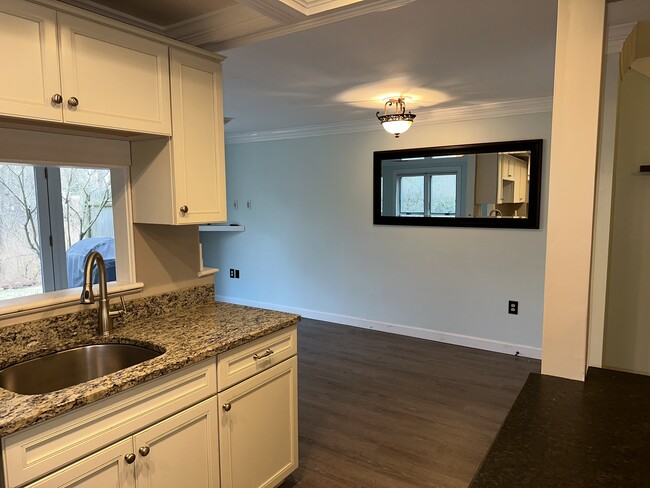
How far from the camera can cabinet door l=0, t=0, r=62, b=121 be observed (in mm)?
1436

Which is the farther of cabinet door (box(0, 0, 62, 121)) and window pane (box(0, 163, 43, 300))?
window pane (box(0, 163, 43, 300))

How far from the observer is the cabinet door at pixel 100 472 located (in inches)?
50.7

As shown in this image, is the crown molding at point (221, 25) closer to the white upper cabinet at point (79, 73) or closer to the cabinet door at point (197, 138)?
the cabinet door at point (197, 138)

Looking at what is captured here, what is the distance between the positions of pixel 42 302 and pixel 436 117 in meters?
3.70

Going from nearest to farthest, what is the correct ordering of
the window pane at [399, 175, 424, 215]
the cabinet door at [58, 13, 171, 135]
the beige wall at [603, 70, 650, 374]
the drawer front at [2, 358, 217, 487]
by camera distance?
the drawer front at [2, 358, 217, 487], the cabinet door at [58, 13, 171, 135], the beige wall at [603, 70, 650, 374], the window pane at [399, 175, 424, 215]

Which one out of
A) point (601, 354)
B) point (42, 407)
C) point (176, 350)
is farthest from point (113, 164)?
point (601, 354)

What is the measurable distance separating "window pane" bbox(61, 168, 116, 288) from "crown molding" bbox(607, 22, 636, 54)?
3670mm

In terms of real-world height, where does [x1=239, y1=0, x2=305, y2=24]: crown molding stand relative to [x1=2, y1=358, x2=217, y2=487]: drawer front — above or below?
above

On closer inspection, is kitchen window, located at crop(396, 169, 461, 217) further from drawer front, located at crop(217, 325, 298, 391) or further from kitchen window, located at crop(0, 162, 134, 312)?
kitchen window, located at crop(0, 162, 134, 312)

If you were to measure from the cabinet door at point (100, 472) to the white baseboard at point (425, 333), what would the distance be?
358 centimetres

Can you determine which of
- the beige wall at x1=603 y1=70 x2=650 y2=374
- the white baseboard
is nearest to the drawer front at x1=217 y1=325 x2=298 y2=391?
the beige wall at x1=603 y1=70 x2=650 y2=374

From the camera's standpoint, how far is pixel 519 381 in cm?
360

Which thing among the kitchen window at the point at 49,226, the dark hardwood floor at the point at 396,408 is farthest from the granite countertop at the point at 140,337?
the kitchen window at the point at 49,226

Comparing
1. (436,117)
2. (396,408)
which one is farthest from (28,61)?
(436,117)
